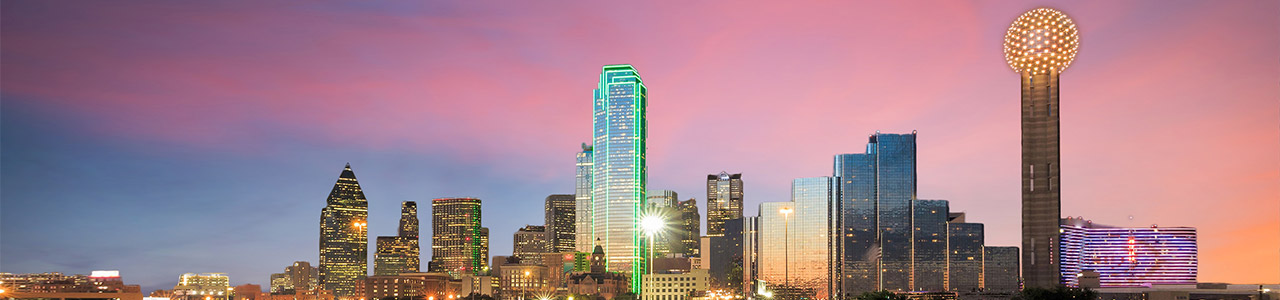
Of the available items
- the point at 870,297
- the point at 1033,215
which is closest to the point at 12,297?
the point at 870,297

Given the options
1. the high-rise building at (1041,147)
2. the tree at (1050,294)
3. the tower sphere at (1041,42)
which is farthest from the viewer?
the tower sphere at (1041,42)

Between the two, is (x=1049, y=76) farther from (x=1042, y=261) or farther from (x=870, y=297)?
(x=870, y=297)

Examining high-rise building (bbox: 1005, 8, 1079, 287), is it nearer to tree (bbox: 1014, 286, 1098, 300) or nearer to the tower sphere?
the tower sphere

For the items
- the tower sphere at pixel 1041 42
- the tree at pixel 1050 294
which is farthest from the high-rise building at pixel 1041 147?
the tree at pixel 1050 294

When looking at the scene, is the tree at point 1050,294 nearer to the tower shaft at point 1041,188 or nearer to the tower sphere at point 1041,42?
the tower shaft at point 1041,188

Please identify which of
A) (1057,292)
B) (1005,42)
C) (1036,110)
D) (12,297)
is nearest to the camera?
(1057,292)

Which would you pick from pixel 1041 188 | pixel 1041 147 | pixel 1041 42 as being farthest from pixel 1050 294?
pixel 1041 42

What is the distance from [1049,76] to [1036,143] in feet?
30.9

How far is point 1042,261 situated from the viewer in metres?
133

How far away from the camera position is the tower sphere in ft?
452

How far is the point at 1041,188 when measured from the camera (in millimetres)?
131875

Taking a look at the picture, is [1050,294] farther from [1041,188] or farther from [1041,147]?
[1041,147]

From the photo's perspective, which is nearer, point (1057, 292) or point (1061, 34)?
point (1057, 292)

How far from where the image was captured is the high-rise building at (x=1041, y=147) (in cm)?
13175
